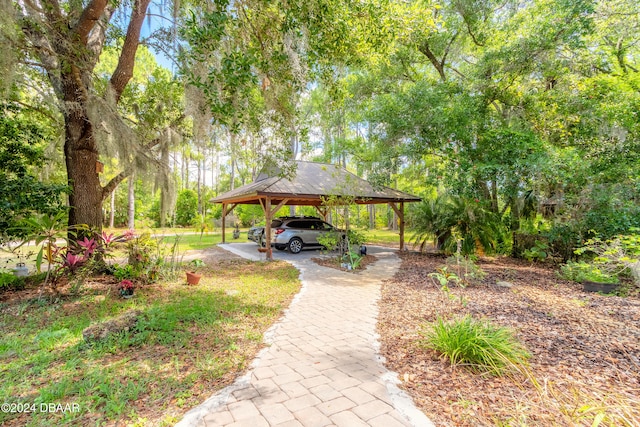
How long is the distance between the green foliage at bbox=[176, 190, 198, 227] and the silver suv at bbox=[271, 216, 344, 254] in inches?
624

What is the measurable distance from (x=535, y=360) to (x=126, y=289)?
546 centimetres

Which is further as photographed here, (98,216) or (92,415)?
(98,216)

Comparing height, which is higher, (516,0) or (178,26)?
(516,0)

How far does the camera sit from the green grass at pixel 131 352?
2.11 meters

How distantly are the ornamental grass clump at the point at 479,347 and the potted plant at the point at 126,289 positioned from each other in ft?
14.8

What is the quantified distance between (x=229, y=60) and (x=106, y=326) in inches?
133

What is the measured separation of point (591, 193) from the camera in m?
6.42

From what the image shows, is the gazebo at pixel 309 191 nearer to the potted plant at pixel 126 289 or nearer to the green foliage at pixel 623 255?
the potted plant at pixel 126 289

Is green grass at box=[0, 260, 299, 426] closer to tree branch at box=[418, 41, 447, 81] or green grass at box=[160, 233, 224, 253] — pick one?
green grass at box=[160, 233, 224, 253]

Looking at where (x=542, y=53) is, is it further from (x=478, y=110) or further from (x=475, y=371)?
(x=475, y=371)

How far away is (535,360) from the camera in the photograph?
8.46ft

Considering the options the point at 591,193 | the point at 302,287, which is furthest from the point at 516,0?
the point at 302,287

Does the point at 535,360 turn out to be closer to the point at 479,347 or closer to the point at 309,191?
the point at 479,347

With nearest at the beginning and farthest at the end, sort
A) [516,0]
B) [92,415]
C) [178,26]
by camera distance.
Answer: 1. [92,415]
2. [178,26]
3. [516,0]
